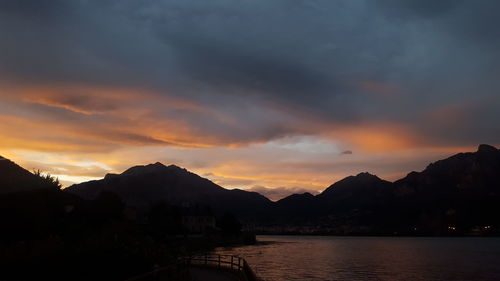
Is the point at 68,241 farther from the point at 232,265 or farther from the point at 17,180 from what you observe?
the point at 17,180

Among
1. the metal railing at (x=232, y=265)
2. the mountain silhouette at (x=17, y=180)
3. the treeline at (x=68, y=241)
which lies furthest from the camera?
the mountain silhouette at (x=17, y=180)

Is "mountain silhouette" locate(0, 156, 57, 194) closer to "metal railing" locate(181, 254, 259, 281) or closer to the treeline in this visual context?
the treeline

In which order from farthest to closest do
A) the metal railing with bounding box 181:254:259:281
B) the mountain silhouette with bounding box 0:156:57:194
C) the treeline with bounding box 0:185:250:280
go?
the mountain silhouette with bounding box 0:156:57:194, the metal railing with bounding box 181:254:259:281, the treeline with bounding box 0:185:250:280

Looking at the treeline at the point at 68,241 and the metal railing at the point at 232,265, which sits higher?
the treeline at the point at 68,241

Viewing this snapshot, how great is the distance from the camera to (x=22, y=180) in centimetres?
4938

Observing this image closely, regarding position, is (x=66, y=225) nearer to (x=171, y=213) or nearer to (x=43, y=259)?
(x=43, y=259)

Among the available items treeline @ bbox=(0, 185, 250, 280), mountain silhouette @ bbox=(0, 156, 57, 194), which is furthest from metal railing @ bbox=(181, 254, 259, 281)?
mountain silhouette @ bbox=(0, 156, 57, 194)

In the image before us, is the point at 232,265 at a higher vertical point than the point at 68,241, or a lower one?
lower

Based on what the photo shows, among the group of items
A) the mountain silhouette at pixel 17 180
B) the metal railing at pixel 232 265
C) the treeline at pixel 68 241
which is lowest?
the metal railing at pixel 232 265

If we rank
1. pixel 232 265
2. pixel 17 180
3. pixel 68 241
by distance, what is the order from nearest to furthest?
pixel 68 241, pixel 232 265, pixel 17 180

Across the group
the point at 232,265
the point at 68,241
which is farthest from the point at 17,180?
the point at 232,265

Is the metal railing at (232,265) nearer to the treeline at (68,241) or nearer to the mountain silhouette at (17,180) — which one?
the treeline at (68,241)

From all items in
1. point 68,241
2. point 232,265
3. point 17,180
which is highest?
point 17,180

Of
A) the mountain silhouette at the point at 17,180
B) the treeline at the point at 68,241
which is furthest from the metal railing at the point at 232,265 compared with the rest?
the mountain silhouette at the point at 17,180
